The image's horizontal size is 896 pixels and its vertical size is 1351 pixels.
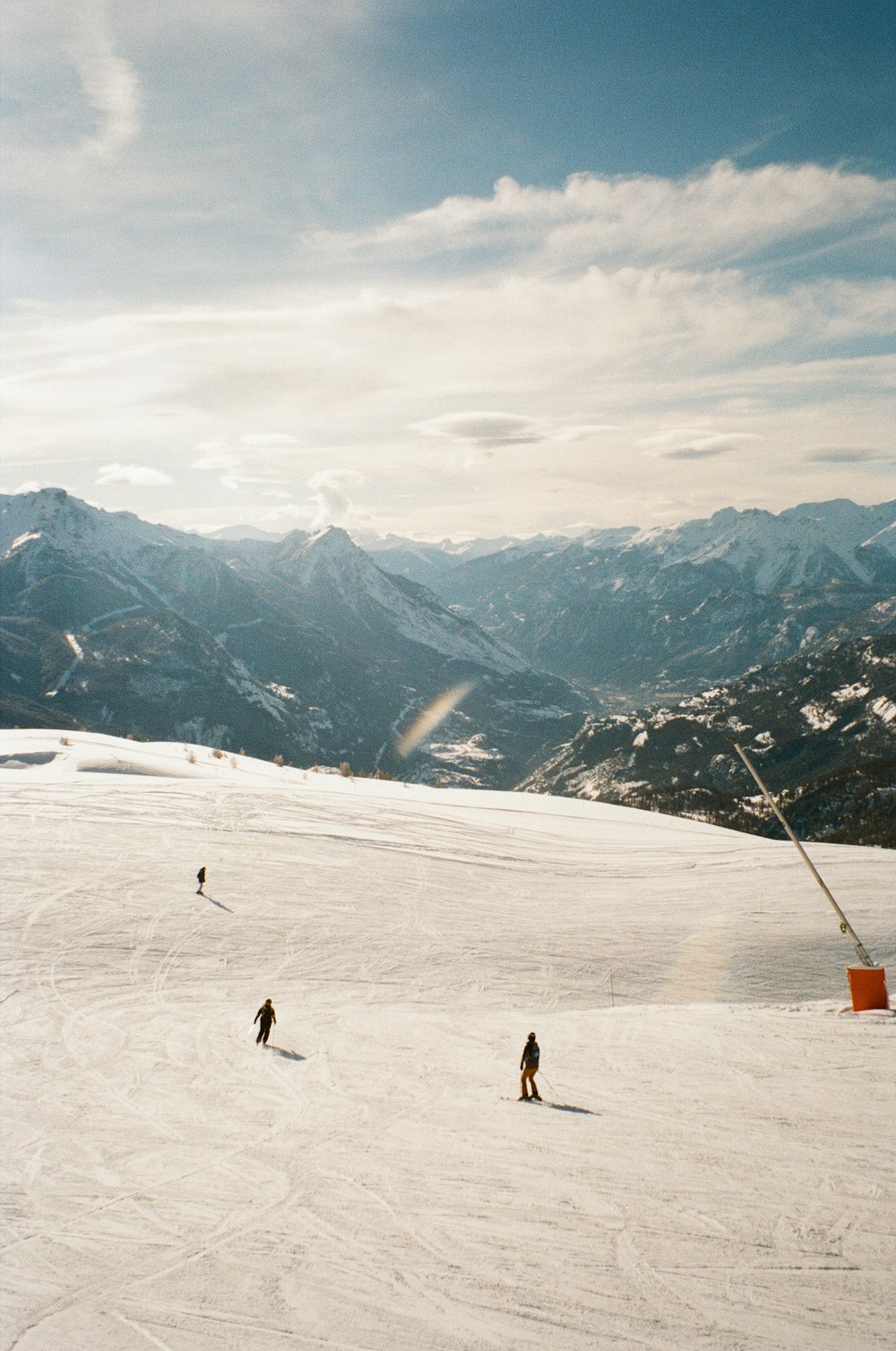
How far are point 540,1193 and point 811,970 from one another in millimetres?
19210

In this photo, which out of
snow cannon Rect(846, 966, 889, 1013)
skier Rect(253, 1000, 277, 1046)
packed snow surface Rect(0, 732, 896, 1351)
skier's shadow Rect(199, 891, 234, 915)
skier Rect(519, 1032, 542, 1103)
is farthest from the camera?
skier's shadow Rect(199, 891, 234, 915)

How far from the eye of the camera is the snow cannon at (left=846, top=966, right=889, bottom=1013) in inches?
873

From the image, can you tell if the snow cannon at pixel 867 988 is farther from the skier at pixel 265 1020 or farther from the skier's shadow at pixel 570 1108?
the skier at pixel 265 1020

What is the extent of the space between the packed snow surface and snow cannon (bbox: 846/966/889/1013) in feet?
3.18

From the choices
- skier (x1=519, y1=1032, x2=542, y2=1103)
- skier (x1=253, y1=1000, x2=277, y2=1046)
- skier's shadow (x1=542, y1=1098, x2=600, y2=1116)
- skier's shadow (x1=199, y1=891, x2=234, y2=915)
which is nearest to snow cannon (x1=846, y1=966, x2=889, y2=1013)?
skier's shadow (x1=542, y1=1098, x2=600, y2=1116)

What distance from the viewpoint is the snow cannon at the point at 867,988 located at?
873 inches

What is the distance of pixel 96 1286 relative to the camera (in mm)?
10586

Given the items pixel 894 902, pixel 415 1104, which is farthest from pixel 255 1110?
pixel 894 902

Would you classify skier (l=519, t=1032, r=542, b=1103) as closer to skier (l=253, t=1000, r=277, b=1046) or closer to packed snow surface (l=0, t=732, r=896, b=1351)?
packed snow surface (l=0, t=732, r=896, b=1351)

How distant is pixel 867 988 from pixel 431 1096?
562 inches

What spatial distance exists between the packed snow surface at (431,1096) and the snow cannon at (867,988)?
970 millimetres

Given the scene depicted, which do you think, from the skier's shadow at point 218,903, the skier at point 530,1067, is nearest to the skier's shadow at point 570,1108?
the skier at point 530,1067

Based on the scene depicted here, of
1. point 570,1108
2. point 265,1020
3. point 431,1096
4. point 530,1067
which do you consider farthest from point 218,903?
point 570,1108

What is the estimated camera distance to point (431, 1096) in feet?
56.1
